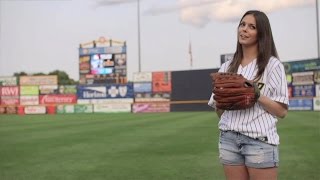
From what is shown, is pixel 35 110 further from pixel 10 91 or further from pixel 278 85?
pixel 278 85

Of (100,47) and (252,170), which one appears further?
(100,47)

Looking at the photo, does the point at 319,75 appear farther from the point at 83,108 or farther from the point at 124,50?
the point at 83,108

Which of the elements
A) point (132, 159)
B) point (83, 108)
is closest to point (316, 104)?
point (83, 108)

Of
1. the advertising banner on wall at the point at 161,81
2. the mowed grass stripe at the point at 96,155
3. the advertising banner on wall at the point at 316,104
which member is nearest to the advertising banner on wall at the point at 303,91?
the advertising banner on wall at the point at 316,104

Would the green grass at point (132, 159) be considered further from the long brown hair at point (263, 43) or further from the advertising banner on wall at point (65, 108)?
the advertising banner on wall at point (65, 108)

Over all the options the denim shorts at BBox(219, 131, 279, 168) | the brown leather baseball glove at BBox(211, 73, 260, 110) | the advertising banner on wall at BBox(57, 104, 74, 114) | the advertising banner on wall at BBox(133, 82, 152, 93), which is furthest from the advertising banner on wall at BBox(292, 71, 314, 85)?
the brown leather baseball glove at BBox(211, 73, 260, 110)

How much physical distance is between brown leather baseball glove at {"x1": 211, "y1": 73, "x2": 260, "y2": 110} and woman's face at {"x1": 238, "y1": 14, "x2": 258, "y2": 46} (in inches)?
11.2

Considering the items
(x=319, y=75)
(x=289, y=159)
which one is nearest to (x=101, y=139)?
(x=289, y=159)

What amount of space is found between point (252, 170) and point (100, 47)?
51.3 meters

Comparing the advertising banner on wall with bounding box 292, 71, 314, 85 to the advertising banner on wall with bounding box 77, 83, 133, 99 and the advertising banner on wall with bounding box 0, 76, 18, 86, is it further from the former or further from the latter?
the advertising banner on wall with bounding box 0, 76, 18, 86

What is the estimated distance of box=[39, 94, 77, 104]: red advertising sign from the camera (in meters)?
55.0

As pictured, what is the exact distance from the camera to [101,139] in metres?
15.4

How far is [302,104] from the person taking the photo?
141 feet

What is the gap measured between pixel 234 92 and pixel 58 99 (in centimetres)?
5391
